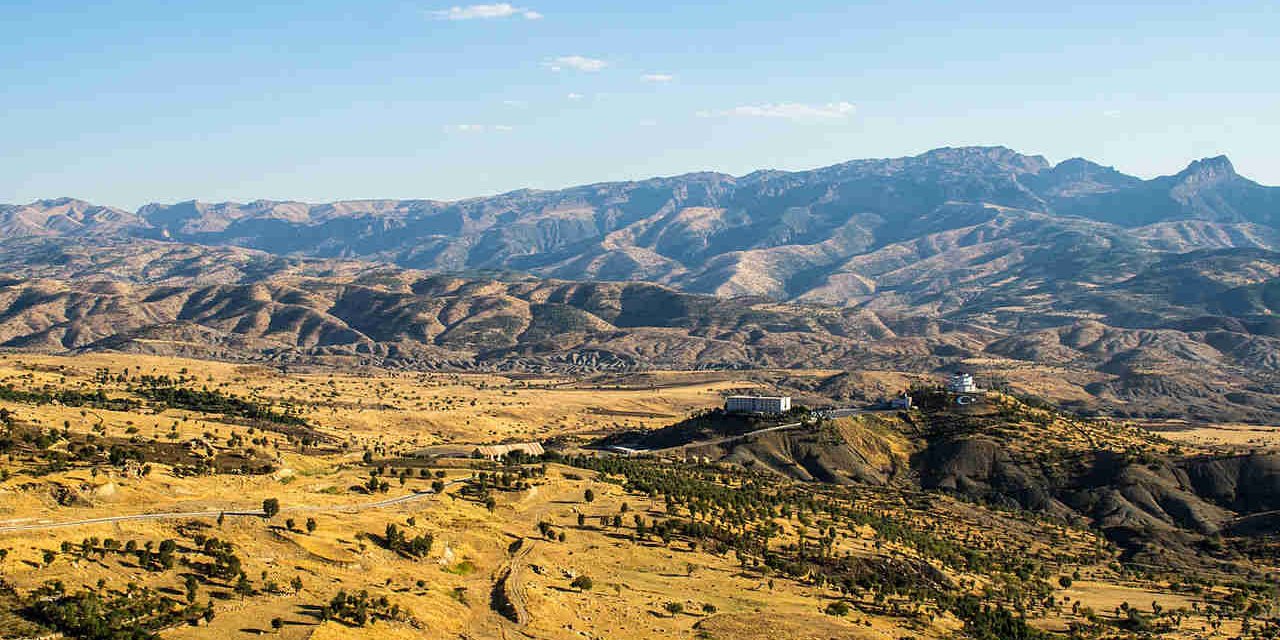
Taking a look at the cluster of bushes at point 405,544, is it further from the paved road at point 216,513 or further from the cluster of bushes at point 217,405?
the cluster of bushes at point 217,405

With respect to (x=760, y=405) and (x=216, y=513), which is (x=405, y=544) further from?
(x=760, y=405)

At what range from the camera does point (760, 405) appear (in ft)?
564

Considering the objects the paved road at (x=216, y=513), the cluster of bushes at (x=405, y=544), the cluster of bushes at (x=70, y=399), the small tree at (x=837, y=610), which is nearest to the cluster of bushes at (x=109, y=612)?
the paved road at (x=216, y=513)

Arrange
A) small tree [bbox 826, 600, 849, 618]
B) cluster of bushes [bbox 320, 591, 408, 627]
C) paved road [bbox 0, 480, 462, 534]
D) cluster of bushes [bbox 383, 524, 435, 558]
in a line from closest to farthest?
cluster of bushes [bbox 320, 591, 408, 627] < paved road [bbox 0, 480, 462, 534] < cluster of bushes [bbox 383, 524, 435, 558] < small tree [bbox 826, 600, 849, 618]

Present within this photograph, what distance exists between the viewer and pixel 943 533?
11744 cm

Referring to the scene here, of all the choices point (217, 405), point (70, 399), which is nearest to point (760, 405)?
point (217, 405)

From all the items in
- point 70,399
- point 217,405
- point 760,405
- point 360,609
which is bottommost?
point 217,405

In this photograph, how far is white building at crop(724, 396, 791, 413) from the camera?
17112 cm

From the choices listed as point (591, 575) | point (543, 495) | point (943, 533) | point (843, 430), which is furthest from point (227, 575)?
point (843, 430)

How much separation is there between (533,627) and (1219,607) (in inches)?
2733

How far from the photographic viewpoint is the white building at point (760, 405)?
17112cm

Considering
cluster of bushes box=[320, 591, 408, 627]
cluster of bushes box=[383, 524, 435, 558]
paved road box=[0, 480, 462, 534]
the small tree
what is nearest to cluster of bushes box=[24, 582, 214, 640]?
cluster of bushes box=[320, 591, 408, 627]

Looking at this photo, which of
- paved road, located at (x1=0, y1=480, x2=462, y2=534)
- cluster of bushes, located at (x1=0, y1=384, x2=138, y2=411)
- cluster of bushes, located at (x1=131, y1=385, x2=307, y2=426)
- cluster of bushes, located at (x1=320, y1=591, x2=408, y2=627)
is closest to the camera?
cluster of bushes, located at (x1=320, y1=591, x2=408, y2=627)

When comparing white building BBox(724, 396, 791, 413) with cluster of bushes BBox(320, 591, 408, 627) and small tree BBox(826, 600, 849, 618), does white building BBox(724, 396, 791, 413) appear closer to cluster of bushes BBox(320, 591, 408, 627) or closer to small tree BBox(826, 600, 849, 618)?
small tree BBox(826, 600, 849, 618)
